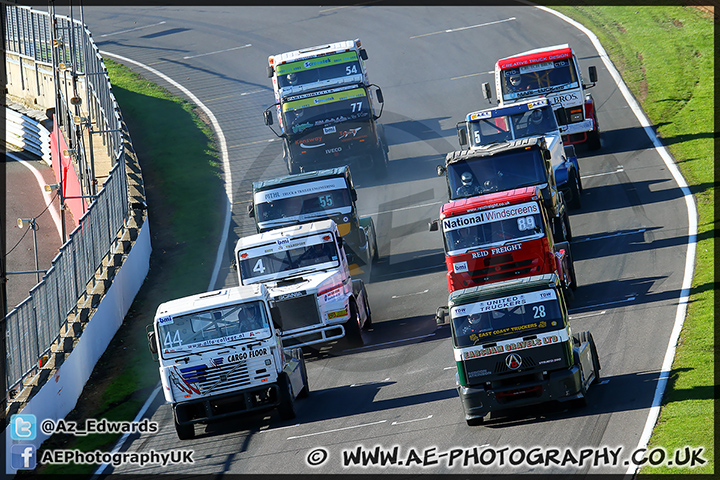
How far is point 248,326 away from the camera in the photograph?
17953 mm

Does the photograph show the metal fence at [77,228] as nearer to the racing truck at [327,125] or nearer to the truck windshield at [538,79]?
the racing truck at [327,125]

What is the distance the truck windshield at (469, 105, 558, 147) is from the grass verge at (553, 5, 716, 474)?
455 cm

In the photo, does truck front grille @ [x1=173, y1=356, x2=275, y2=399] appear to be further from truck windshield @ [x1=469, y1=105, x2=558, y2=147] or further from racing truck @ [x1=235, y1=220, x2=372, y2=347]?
truck windshield @ [x1=469, y1=105, x2=558, y2=147]

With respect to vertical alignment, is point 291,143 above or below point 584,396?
above

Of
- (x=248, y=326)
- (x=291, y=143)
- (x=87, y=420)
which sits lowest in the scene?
(x=87, y=420)

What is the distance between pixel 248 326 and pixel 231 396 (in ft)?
4.12

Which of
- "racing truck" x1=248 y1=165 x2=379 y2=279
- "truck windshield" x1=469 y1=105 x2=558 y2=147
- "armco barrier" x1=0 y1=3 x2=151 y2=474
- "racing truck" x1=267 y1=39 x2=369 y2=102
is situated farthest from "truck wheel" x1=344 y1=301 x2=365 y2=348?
"racing truck" x1=267 y1=39 x2=369 y2=102

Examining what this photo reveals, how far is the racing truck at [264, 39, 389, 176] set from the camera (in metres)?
32.8

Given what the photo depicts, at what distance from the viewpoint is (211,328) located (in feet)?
58.7

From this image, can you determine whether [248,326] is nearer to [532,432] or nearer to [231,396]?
[231,396]

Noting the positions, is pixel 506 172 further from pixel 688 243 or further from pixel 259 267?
pixel 259 267

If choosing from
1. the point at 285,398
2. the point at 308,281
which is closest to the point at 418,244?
the point at 308,281
